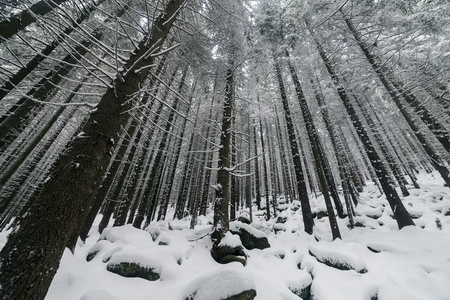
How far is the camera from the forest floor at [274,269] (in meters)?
3.43

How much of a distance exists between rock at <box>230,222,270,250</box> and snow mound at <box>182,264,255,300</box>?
423 cm

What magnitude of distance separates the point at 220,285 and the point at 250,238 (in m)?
4.65

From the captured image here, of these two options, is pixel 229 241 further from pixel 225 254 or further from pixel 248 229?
pixel 248 229

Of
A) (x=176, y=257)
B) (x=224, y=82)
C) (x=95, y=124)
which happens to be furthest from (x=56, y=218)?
(x=224, y=82)

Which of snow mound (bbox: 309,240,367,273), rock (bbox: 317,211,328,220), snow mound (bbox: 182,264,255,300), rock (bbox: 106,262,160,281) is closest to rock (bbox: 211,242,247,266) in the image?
snow mound (bbox: 182,264,255,300)

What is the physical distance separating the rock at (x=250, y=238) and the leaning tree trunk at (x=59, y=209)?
267 inches

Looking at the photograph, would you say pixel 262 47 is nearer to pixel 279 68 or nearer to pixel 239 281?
pixel 279 68

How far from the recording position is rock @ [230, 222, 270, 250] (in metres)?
7.62

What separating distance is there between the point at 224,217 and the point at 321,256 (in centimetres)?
341

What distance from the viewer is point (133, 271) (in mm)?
4184

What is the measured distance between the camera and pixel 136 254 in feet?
14.5

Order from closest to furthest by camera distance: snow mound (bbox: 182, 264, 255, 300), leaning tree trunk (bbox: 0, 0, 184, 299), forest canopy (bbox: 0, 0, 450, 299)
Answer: leaning tree trunk (bbox: 0, 0, 184, 299) < forest canopy (bbox: 0, 0, 450, 299) < snow mound (bbox: 182, 264, 255, 300)

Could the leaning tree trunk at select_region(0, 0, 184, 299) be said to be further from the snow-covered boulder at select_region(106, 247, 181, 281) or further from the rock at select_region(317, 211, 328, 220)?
the rock at select_region(317, 211, 328, 220)

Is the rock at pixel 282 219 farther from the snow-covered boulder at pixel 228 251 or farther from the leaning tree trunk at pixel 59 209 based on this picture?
the leaning tree trunk at pixel 59 209
